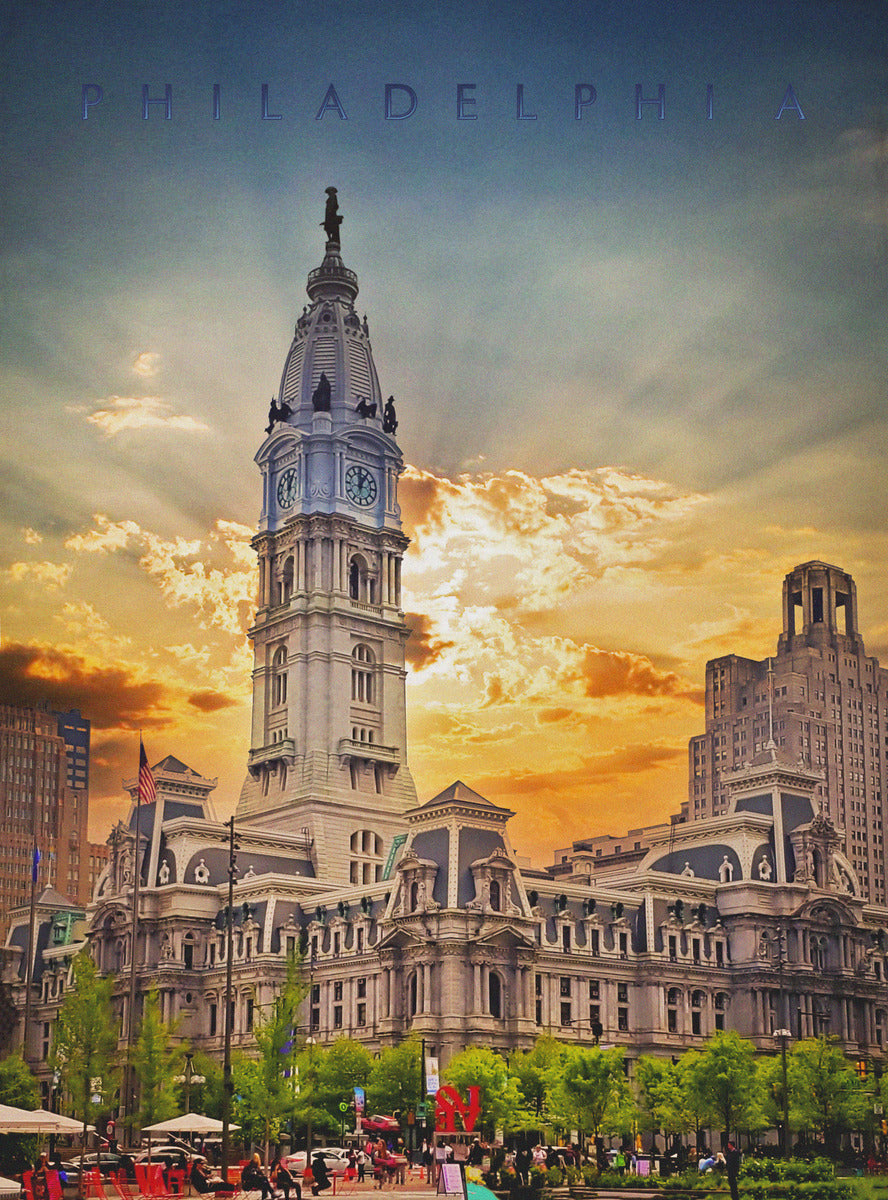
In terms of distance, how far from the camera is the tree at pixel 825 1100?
309ft

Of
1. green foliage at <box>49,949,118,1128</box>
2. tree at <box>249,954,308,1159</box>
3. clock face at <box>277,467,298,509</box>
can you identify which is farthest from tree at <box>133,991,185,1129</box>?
clock face at <box>277,467,298,509</box>

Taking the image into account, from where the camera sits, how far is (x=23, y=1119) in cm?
5053

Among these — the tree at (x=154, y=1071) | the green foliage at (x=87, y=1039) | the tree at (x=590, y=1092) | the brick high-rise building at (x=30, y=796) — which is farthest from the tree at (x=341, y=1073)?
the brick high-rise building at (x=30, y=796)

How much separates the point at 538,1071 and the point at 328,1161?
61.2 ft

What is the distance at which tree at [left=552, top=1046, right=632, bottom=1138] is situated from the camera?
260ft

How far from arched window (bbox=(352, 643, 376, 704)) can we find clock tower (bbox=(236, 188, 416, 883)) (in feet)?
0.49

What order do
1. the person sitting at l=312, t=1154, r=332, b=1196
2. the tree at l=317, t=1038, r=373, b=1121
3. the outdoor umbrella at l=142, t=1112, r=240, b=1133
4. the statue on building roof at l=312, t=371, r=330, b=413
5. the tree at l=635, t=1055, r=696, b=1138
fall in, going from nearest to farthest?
the person sitting at l=312, t=1154, r=332, b=1196 < the outdoor umbrella at l=142, t=1112, r=240, b=1133 < the tree at l=635, t=1055, r=696, b=1138 < the tree at l=317, t=1038, r=373, b=1121 < the statue on building roof at l=312, t=371, r=330, b=413

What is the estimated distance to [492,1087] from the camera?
92250mm

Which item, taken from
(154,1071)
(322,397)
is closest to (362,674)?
(322,397)

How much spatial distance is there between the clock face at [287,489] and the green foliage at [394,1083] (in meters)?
62.6

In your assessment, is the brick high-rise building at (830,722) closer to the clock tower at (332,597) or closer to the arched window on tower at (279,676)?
the clock tower at (332,597)

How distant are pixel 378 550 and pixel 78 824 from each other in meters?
66.8

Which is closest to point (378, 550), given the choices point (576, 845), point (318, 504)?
point (318, 504)

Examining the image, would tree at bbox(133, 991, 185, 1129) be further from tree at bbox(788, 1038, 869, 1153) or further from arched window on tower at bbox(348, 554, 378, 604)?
arched window on tower at bbox(348, 554, 378, 604)
